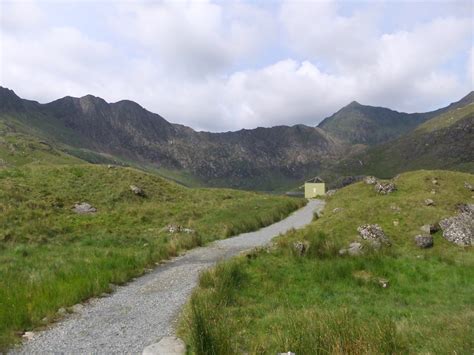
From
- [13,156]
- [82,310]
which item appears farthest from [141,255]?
[13,156]

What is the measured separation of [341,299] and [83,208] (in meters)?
27.9

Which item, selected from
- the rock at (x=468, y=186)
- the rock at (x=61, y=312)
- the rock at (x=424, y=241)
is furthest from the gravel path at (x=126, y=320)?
the rock at (x=468, y=186)

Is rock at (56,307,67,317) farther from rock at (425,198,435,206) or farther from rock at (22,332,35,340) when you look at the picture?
rock at (425,198,435,206)

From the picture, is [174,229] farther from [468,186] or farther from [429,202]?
[468,186]

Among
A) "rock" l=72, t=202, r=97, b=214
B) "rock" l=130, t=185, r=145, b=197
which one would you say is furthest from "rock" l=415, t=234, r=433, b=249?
"rock" l=130, t=185, r=145, b=197

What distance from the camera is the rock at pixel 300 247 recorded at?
741 inches

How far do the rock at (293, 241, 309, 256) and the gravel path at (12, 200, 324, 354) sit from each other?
4.99 metres

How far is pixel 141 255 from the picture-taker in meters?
18.5

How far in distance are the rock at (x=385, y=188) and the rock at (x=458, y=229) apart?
13.1m

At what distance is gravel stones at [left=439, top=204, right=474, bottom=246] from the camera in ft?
78.1

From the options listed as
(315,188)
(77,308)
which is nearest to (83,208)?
(77,308)

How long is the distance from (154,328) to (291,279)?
7.07 m

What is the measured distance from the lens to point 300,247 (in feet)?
62.8

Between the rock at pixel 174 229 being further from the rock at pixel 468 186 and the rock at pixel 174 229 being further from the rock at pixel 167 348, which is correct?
the rock at pixel 468 186
